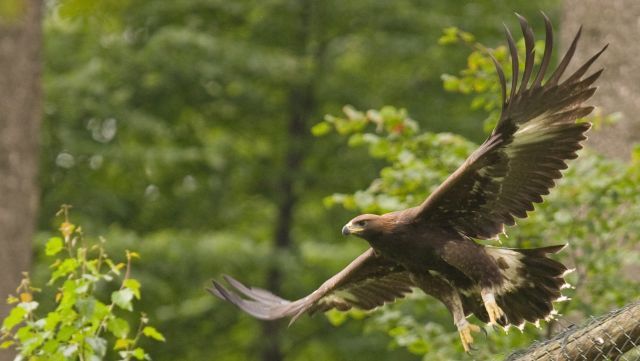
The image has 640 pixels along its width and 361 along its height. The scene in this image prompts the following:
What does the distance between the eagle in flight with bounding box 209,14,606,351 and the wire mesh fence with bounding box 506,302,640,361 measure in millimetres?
1024

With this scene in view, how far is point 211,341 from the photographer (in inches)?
619

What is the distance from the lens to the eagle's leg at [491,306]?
5.81m

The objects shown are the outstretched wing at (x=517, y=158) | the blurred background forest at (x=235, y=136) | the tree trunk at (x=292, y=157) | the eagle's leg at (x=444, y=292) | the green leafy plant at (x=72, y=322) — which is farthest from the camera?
the tree trunk at (x=292, y=157)

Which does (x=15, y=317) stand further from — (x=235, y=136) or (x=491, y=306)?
(x=235, y=136)

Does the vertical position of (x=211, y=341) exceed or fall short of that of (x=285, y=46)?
it falls short

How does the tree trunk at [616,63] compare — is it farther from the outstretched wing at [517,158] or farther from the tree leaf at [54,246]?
the tree leaf at [54,246]

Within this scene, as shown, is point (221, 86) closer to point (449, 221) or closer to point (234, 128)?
point (234, 128)

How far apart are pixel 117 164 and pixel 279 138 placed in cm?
241

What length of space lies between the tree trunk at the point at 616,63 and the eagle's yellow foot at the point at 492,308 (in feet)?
10.6

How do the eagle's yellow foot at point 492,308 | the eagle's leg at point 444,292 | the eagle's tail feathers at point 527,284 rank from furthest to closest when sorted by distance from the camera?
the eagle's leg at point 444,292 → the eagle's tail feathers at point 527,284 → the eagle's yellow foot at point 492,308

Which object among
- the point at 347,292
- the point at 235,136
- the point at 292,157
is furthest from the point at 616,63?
the point at 235,136

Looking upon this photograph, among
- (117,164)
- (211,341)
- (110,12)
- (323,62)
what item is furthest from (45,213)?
(110,12)

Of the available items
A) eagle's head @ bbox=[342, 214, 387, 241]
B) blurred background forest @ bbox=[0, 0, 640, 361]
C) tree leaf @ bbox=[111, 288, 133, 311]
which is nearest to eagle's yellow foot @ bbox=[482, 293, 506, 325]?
eagle's head @ bbox=[342, 214, 387, 241]

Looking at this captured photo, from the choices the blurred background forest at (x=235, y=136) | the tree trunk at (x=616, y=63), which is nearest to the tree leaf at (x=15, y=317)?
the tree trunk at (x=616, y=63)
